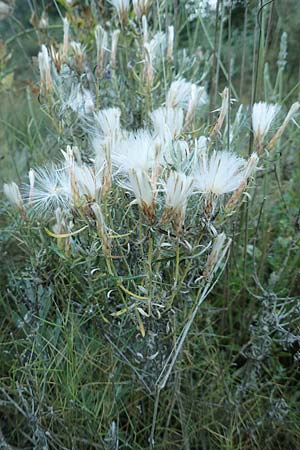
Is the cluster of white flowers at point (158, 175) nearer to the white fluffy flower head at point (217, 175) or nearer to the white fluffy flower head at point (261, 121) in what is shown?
the white fluffy flower head at point (217, 175)

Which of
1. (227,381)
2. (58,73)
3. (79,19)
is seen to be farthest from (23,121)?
(227,381)

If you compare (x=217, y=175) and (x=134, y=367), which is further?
(x=134, y=367)

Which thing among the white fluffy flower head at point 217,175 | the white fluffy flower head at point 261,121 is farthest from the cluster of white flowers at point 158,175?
the white fluffy flower head at point 261,121

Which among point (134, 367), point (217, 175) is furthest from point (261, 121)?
point (134, 367)

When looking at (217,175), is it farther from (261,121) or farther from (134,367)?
(134,367)

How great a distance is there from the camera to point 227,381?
4.03 feet

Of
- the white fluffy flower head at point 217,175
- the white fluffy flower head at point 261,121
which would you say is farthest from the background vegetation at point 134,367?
the white fluffy flower head at point 217,175

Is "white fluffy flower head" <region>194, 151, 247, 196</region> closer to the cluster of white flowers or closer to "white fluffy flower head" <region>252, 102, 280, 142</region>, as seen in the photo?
the cluster of white flowers

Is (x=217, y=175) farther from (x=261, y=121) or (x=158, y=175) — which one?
(x=261, y=121)

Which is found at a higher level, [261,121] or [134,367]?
[261,121]

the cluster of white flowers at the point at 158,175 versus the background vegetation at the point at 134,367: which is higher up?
the cluster of white flowers at the point at 158,175

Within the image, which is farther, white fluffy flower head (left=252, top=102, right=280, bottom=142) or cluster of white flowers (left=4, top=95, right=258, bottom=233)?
white fluffy flower head (left=252, top=102, right=280, bottom=142)

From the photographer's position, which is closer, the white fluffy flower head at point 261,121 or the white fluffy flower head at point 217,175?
the white fluffy flower head at point 217,175

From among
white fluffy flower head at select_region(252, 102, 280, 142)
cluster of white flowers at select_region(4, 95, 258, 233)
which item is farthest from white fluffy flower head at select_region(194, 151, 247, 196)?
white fluffy flower head at select_region(252, 102, 280, 142)
